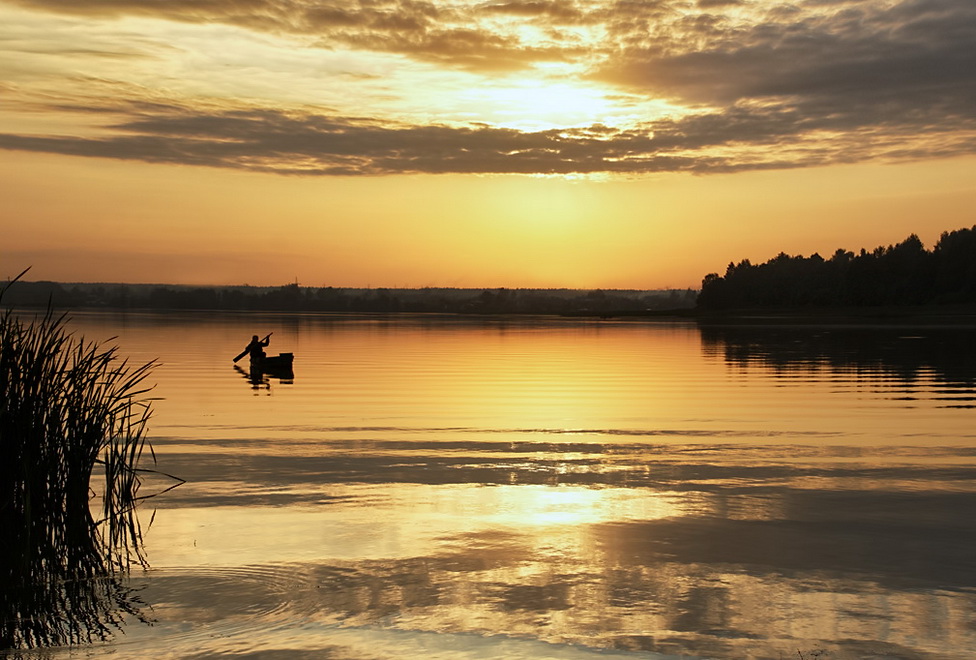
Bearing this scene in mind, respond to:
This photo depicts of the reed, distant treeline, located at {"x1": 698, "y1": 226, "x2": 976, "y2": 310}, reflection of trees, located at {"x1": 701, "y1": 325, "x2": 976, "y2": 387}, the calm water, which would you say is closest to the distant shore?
distant treeline, located at {"x1": 698, "y1": 226, "x2": 976, "y2": 310}

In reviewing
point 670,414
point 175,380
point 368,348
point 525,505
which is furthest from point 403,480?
point 368,348

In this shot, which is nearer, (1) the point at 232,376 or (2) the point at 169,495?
(2) the point at 169,495

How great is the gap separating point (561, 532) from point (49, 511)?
7.03 meters

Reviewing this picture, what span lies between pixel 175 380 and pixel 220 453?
22830mm

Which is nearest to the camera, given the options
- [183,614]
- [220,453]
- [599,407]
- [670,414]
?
[183,614]

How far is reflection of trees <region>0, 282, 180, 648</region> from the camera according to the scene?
10906 millimetres

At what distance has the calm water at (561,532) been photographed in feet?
33.6

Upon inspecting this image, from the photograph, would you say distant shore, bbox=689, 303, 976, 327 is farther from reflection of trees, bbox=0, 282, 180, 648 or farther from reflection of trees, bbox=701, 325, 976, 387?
reflection of trees, bbox=0, 282, 180, 648

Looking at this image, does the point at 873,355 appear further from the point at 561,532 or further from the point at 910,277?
the point at 910,277

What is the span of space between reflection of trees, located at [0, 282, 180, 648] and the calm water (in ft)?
2.13

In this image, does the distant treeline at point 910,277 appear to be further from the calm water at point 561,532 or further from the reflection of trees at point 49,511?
the reflection of trees at point 49,511

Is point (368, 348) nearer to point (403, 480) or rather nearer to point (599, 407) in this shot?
point (599, 407)

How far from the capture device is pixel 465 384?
4322 centimetres

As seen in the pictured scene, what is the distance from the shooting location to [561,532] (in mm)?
14617
